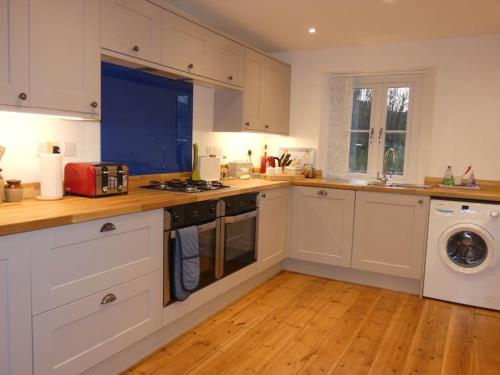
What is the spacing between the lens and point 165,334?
2537mm

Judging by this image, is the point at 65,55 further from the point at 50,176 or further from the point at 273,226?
the point at 273,226

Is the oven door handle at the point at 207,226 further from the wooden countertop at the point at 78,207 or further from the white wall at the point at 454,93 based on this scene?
the white wall at the point at 454,93

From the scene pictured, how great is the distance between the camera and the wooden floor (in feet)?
7.70

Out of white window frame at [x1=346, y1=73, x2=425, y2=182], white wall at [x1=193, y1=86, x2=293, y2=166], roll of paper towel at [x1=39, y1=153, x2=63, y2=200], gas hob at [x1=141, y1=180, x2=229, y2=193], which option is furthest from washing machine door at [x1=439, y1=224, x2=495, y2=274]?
roll of paper towel at [x1=39, y1=153, x2=63, y2=200]

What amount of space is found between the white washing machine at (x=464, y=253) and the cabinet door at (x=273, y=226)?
49.4 inches

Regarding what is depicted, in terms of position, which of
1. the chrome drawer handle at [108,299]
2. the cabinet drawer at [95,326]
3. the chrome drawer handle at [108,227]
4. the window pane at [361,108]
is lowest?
the cabinet drawer at [95,326]

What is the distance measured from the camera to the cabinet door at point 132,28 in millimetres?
2320

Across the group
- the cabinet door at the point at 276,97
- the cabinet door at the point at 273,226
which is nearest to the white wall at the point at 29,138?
the cabinet door at the point at 273,226

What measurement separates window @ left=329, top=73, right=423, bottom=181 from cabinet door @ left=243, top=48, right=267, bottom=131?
914 millimetres

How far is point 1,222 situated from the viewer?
5.13 ft

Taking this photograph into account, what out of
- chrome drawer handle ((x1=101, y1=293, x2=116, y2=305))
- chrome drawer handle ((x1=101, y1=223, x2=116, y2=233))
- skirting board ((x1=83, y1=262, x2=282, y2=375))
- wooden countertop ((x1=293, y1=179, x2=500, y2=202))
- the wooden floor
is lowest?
the wooden floor

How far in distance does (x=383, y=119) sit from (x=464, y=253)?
1.54 m

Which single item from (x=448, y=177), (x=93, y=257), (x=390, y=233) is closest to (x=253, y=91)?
(x=390, y=233)

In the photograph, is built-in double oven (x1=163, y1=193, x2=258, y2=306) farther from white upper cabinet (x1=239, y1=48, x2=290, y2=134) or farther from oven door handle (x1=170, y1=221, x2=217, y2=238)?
white upper cabinet (x1=239, y1=48, x2=290, y2=134)
